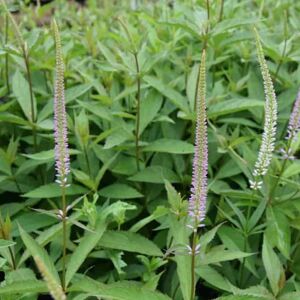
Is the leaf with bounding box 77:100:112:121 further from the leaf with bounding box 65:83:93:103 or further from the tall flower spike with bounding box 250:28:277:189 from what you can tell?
the tall flower spike with bounding box 250:28:277:189

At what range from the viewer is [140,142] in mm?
2361

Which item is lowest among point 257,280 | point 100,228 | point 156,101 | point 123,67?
point 257,280

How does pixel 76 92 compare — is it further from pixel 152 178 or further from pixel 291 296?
pixel 291 296

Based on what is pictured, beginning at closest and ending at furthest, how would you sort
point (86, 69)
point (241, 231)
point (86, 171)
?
point (241, 231) → point (86, 171) → point (86, 69)

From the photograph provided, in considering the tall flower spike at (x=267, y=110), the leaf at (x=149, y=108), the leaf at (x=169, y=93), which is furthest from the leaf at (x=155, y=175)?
the tall flower spike at (x=267, y=110)

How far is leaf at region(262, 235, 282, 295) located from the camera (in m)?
1.81

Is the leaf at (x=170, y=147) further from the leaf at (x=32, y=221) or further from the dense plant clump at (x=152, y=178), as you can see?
the leaf at (x=32, y=221)

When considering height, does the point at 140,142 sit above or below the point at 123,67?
below

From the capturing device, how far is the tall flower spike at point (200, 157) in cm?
129

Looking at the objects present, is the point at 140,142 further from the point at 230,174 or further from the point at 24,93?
the point at 24,93

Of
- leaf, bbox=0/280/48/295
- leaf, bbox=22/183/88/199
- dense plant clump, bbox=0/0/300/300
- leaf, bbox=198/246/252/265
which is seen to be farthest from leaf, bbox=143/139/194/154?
leaf, bbox=0/280/48/295

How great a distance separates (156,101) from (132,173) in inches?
16.6

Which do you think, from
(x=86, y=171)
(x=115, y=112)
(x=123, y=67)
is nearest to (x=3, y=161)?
(x=86, y=171)

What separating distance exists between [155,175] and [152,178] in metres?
0.02
